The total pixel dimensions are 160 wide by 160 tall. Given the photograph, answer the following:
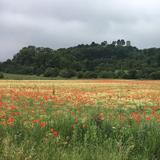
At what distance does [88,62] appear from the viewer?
4560 inches

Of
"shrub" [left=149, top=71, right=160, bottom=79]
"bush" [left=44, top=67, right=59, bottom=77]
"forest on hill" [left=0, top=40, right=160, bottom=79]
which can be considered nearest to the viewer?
"shrub" [left=149, top=71, right=160, bottom=79]

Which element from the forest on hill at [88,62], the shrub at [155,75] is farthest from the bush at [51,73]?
the shrub at [155,75]

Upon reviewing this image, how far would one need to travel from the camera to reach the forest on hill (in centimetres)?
9281

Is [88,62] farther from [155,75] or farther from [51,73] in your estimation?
[155,75]

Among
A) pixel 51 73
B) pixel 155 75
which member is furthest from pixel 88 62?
pixel 155 75

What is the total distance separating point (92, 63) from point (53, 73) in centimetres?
2306

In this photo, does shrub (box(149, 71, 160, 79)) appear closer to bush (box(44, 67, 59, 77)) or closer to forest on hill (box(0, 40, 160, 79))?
forest on hill (box(0, 40, 160, 79))

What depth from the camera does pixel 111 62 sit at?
12250 centimetres

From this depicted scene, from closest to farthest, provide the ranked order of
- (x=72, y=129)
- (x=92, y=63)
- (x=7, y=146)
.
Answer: (x=7, y=146) < (x=72, y=129) < (x=92, y=63)

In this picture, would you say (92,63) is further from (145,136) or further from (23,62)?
(145,136)

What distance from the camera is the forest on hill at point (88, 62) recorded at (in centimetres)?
9281

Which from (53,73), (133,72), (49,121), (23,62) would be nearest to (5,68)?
(23,62)

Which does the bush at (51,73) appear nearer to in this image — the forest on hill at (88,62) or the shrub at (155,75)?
the forest on hill at (88,62)

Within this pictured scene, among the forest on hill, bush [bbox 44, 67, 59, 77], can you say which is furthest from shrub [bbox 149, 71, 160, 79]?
bush [bbox 44, 67, 59, 77]
